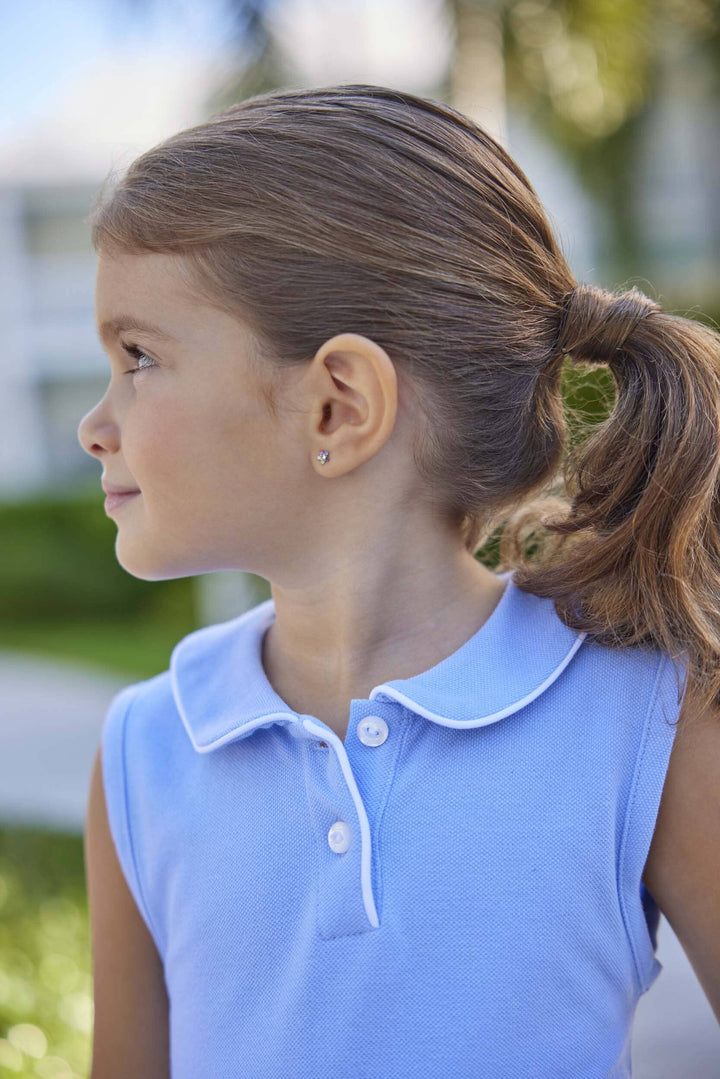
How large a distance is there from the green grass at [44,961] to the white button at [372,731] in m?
1.50

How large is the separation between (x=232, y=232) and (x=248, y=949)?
35.4 inches

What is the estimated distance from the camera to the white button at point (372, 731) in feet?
4.53

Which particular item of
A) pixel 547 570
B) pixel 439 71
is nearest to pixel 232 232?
pixel 547 570

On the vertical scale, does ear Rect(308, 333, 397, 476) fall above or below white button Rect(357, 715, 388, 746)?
above

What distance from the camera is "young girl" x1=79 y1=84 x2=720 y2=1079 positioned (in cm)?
131

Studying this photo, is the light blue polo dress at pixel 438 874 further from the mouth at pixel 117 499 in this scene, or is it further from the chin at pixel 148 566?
the mouth at pixel 117 499

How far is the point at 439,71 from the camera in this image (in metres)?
5.19

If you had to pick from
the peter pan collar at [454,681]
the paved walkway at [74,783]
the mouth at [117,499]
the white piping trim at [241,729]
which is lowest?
the paved walkway at [74,783]

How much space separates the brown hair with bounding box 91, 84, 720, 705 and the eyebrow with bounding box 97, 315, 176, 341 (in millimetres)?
78

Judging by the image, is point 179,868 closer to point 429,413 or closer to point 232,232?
point 429,413

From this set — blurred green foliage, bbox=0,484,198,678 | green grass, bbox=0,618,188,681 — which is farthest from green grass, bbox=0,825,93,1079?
blurred green foliage, bbox=0,484,198,678

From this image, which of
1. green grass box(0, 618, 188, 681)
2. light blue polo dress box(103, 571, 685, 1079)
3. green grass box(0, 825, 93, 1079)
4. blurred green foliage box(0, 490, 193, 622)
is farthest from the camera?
blurred green foliage box(0, 490, 193, 622)

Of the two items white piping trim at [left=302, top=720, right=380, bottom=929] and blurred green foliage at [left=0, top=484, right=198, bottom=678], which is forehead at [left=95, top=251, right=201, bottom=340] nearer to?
white piping trim at [left=302, top=720, right=380, bottom=929]

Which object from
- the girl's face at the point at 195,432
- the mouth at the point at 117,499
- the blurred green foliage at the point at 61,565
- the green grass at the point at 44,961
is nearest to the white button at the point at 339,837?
the girl's face at the point at 195,432
